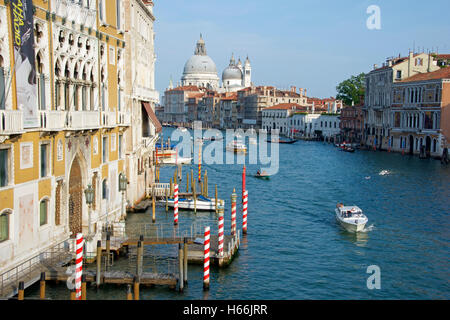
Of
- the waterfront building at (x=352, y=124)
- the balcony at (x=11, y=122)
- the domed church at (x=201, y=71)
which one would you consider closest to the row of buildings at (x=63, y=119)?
the balcony at (x=11, y=122)

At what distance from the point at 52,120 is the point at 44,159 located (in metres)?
0.67

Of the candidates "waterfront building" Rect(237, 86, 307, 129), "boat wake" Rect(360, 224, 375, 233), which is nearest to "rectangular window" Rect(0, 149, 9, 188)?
"boat wake" Rect(360, 224, 375, 233)

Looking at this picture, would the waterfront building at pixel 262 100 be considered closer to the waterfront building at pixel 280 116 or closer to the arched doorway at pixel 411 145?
the waterfront building at pixel 280 116

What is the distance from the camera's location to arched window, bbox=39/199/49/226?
9.48 m

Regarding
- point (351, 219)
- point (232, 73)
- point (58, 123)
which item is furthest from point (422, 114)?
point (232, 73)

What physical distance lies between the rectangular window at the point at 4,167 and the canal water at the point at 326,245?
6.09ft

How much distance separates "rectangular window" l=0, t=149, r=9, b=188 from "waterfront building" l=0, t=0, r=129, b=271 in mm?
14

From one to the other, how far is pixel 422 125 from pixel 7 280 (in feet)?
112

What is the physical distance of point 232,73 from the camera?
121562 mm

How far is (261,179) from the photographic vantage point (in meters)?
26.9

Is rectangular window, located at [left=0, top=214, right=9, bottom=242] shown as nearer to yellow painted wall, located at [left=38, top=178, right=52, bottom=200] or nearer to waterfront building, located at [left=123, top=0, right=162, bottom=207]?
yellow painted wall, located at [left=38, top=178, right=52, bottom=200]

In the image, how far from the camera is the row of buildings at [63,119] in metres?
8.20
